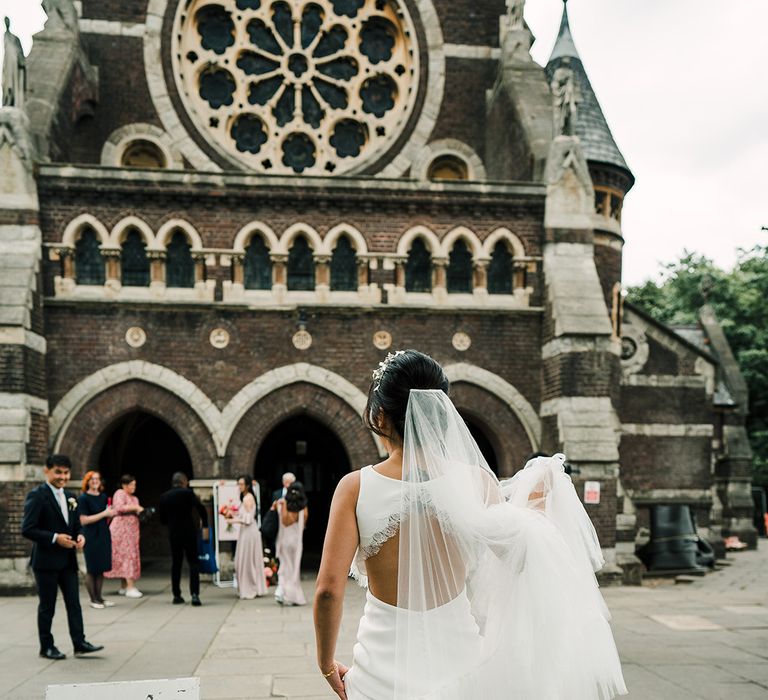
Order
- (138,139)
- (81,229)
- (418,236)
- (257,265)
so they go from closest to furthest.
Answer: (81,229) → (257,265) → (418,236) → (138,139)

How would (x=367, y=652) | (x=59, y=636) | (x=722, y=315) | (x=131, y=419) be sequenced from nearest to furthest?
(x=367, y=652) < (x=59, y=636) < (x=131, y=419) < (x=722, y=315)

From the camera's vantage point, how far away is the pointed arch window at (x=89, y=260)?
14.5 metres

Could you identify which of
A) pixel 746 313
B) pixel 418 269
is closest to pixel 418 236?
pixel 418 269

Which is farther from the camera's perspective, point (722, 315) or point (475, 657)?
point (722, 315)

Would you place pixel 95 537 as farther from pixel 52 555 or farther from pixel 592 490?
pixel 592 490

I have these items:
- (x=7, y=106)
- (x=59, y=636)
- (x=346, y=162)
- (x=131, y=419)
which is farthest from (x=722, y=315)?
(x=59, y=636)

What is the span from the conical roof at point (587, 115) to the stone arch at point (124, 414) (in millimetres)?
10071

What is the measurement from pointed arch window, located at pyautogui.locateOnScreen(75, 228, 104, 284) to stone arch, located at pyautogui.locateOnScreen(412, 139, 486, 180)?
6915 mm

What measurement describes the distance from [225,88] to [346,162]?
9.75ft

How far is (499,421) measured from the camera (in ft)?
48.8

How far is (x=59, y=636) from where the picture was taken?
375 inches

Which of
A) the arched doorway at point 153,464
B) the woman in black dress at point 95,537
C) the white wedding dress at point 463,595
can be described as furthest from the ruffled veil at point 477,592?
the arched doorway at point 153,464

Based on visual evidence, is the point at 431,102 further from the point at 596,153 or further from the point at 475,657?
the point at 475,657

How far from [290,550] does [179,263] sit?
5489 mm
